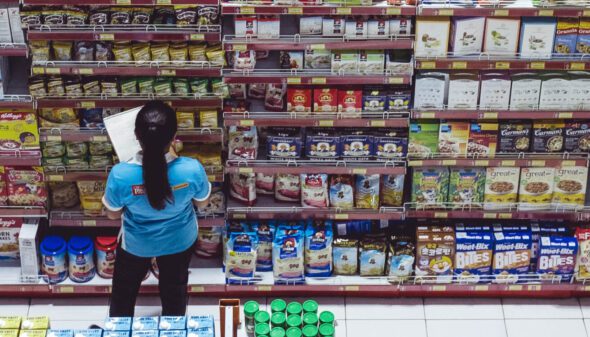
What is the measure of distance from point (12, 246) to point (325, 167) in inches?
84.7

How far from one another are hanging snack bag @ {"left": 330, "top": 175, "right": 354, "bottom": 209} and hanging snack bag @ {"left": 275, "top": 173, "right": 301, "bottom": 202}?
9.1 inches

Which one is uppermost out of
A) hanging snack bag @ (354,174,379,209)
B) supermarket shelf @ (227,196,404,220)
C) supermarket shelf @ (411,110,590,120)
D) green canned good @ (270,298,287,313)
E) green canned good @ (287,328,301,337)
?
supermarket shelf @ (411,110,590,120)

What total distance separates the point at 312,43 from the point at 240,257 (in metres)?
1.47

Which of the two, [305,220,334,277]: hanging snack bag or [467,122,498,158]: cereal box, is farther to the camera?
[305,220,334,277]: hanging snack bag

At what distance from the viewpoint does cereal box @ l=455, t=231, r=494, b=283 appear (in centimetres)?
593

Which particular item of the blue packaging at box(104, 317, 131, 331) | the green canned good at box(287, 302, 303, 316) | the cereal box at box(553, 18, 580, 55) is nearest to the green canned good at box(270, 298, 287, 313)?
the green canned good at box(287, 302, 303, 316)

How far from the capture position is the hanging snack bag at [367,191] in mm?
5891

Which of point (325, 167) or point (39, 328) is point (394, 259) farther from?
point (39, 328)

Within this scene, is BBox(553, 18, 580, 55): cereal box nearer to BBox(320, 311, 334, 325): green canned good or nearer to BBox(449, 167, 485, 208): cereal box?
BBox(449, 167, 485, 208): cereal box

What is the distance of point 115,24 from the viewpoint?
5277 millimetres

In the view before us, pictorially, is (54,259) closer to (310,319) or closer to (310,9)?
(310,319)

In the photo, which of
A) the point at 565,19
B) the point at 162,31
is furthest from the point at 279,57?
the point at 565,19

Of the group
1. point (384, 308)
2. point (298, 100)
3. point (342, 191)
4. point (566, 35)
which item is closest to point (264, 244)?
point (342, 191)

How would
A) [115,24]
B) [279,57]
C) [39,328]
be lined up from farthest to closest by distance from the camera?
[279,57] → [115,24] → [39,328]
